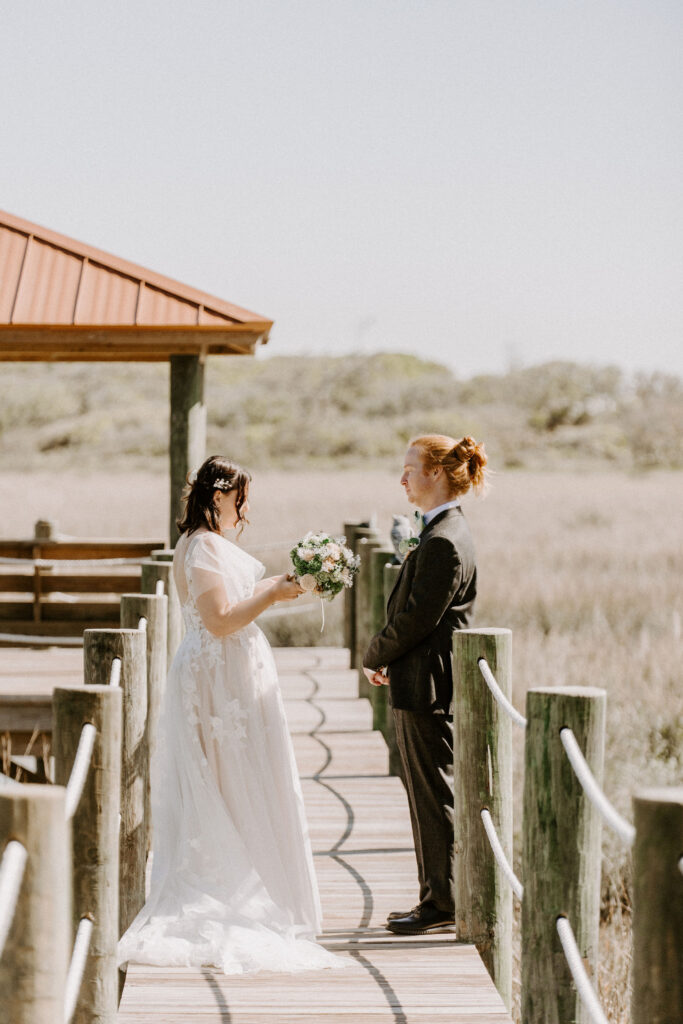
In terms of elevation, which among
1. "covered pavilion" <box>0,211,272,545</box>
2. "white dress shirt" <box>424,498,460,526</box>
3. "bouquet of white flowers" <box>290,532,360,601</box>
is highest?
"covered pavilion" <box>0,211,272,545</box>

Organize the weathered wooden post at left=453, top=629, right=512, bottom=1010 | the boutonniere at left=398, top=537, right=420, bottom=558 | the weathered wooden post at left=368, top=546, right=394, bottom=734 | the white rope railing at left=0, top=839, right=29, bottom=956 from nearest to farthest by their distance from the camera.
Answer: the white rope railing at left=0, top=839, right=29, bottom=956
the weathered wooden post at left=453, top=629, right=512, bottom=1010
the boutonniere at left=398, top=537, right=420, bottom=558
the weathered wooden post at left=368, top=546, right=394, bottom=734

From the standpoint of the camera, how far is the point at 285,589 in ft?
13.3

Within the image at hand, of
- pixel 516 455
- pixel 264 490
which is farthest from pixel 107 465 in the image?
pixel 264 490

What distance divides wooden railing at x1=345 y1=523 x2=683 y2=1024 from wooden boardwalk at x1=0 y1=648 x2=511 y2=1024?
25cm

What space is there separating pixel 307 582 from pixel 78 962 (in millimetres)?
1746

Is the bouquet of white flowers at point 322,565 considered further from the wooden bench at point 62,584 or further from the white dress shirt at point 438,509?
the wooden bench at point 62,584

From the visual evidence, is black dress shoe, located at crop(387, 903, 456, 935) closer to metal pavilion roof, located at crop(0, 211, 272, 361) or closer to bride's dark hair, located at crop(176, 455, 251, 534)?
bride's dark hair, located at crop(176, 455, 251, 534)

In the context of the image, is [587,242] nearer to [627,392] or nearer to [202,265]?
[627,392]

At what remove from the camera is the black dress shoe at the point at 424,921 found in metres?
4.29

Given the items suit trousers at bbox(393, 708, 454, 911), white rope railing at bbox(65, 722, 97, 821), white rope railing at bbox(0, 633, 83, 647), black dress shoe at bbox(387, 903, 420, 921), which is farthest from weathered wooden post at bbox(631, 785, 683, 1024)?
white rope railing at bbox(0, 633, 83, 647)

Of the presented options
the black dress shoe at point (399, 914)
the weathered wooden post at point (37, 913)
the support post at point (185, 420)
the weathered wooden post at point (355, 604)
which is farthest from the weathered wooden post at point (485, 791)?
the weathered wooden post at point (355, 604)

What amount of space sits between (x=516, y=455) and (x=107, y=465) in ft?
75.1

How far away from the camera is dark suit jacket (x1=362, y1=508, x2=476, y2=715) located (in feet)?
13.8

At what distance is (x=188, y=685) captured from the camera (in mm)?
4199
